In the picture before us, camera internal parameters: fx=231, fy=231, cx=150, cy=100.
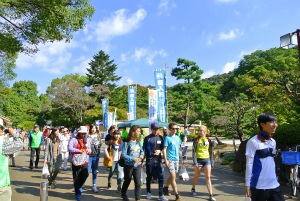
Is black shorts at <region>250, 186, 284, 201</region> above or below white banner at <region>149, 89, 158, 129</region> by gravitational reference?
below

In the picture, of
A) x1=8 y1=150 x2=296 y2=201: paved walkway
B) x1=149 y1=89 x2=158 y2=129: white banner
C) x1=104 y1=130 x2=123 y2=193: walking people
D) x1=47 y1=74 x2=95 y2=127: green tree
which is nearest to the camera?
x1=8 y1=150 x2=296 y2=201: paved walkway

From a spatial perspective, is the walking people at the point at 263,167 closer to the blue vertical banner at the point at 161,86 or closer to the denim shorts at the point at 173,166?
the denim shorts at the point at 173,166

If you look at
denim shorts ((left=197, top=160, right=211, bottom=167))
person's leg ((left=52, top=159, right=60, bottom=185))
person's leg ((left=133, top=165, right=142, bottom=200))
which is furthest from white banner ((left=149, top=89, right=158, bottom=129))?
person's leg ((left=133, top=165, right=142, bottom=200))

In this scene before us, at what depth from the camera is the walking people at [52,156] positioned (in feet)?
21.5

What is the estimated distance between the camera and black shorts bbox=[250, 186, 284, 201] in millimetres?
2760

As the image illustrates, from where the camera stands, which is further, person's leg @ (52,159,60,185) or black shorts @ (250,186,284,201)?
person's leg @ (52,159,60,185)

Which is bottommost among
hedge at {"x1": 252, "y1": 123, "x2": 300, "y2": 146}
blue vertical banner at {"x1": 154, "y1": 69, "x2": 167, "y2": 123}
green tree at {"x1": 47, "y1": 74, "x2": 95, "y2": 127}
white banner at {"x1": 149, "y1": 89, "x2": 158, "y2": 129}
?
hedge at {"x1": 252, "y1": 123, "x2": 300, "y2": 146}

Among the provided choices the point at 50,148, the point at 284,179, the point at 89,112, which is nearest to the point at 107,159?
the point at 50,148

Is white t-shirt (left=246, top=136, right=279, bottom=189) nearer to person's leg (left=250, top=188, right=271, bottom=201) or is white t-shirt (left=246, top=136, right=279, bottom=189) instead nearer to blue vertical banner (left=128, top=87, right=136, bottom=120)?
person's leg (left=250, top=188, right=271, bottom=201)

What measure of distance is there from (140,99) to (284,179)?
45.1m

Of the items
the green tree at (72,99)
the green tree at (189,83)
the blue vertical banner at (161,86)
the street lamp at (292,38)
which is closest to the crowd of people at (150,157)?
the street lamp at (292,38)

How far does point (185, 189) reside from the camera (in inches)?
253

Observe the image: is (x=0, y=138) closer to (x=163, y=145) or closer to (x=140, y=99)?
(x=163, y=145)

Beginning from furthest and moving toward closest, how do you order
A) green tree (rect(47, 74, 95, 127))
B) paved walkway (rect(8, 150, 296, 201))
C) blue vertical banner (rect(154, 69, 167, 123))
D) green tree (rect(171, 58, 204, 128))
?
green tree (rect(47, 74, 95, 127)) < green tree (rect(171, 58, 204, 128)) < blue vertical banner (rect(154, 69, 167, 123)) < paved walkway (rect(8, 150, 296, 201))
